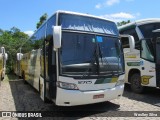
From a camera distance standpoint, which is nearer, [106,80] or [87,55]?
[87,55]

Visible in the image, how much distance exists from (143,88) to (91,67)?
466 cm

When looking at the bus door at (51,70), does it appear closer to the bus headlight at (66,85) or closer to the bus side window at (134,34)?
the bus headlight at (66,85)

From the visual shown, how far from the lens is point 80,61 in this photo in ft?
24.7

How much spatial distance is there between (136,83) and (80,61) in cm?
510

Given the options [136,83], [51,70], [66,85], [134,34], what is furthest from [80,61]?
[134,34]

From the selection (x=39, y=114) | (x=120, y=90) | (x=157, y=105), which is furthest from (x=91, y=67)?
(x=157, y=105)

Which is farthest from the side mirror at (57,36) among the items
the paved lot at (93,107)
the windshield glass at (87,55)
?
the paved lot at (93,107)

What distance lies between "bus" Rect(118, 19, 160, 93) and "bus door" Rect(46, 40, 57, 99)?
4.68m

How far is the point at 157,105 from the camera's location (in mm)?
9078

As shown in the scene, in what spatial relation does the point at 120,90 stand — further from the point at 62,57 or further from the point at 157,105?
the point at 62,57

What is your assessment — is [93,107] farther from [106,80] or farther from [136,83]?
[136,83]

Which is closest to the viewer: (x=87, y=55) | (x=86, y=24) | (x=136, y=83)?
(x=87, y=55)

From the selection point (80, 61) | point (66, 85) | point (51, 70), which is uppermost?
point (80, 61)

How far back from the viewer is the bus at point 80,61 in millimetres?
7309
